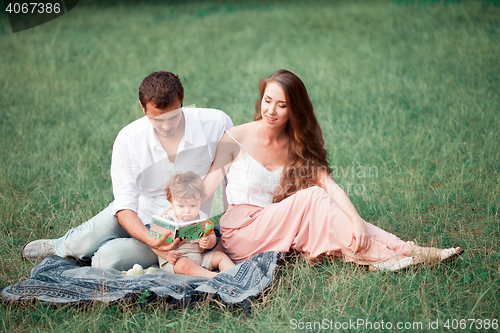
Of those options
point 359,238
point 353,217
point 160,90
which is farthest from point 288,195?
point 160,90

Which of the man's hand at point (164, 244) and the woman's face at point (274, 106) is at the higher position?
the woman's face at point (274, 106)

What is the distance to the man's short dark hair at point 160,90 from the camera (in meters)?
3.55

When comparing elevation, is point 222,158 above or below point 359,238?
above

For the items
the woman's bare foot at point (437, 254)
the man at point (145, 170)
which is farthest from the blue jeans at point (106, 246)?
the woman's bare foot at point (437, 254)

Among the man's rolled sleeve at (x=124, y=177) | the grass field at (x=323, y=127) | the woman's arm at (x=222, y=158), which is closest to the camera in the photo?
the grass field at (x=323, y=127)

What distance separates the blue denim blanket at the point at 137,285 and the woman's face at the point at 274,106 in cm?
110

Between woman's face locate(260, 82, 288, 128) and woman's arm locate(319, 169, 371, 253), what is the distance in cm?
64

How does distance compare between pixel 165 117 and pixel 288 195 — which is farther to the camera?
pixel 288 195

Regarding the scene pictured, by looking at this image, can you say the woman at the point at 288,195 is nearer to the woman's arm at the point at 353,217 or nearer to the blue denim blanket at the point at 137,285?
the woman's arm at the point at 353,217

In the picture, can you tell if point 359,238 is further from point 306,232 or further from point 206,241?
point 206,241

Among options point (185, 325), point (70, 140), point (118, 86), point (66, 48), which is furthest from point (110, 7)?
point (185, 325)

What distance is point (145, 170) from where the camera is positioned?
3.95 m

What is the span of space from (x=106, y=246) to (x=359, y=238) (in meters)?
2.04

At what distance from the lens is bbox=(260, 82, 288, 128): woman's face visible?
3.70m
